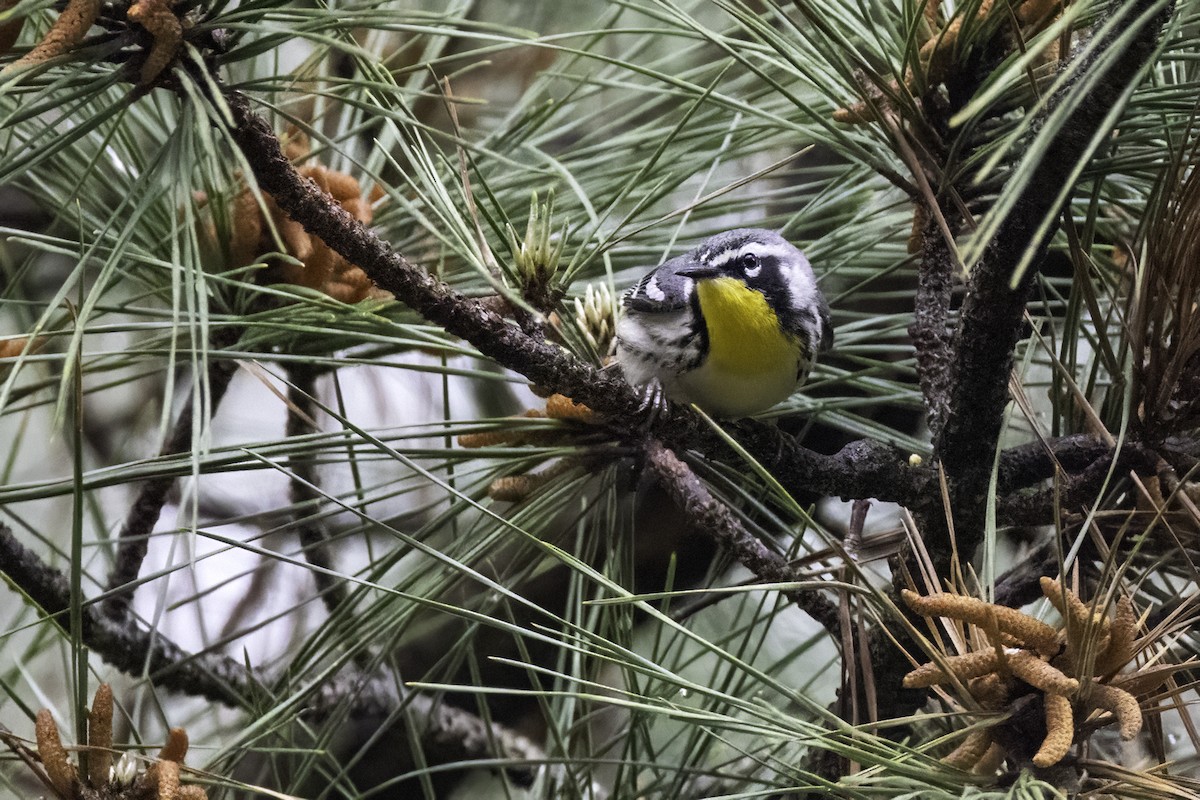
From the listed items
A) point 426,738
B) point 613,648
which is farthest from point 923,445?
point 426,738

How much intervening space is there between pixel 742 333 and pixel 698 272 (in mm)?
90

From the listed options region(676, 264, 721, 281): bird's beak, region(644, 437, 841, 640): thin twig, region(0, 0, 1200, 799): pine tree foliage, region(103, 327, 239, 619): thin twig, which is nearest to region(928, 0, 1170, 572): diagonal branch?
region(0, 0, 1200, 799): pine tree foliage

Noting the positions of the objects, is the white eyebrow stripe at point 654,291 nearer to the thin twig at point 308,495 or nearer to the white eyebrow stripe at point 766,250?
the white eyebrow stripe at point 766,250

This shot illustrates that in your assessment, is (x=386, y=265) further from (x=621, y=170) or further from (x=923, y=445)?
(x=923, y=445)

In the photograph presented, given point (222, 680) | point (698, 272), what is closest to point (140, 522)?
point (222, 680)

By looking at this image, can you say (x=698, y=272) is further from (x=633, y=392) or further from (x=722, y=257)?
(x=633, y=392)

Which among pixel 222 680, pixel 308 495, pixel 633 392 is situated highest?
pixel 633 392

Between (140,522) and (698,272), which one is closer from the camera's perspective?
(140,522)

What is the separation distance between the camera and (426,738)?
1.34 meters

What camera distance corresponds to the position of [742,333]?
1.22 meters

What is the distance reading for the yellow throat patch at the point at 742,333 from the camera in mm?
1183

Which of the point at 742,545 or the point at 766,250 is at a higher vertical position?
the point at 766,250

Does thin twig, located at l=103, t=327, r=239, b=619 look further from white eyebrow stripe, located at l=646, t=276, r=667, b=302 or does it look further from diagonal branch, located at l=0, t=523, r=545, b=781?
white eyebrow stripe, located at l=646, t=276, r=667, b=302

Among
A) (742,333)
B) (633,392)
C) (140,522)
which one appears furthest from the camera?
(742,333)
